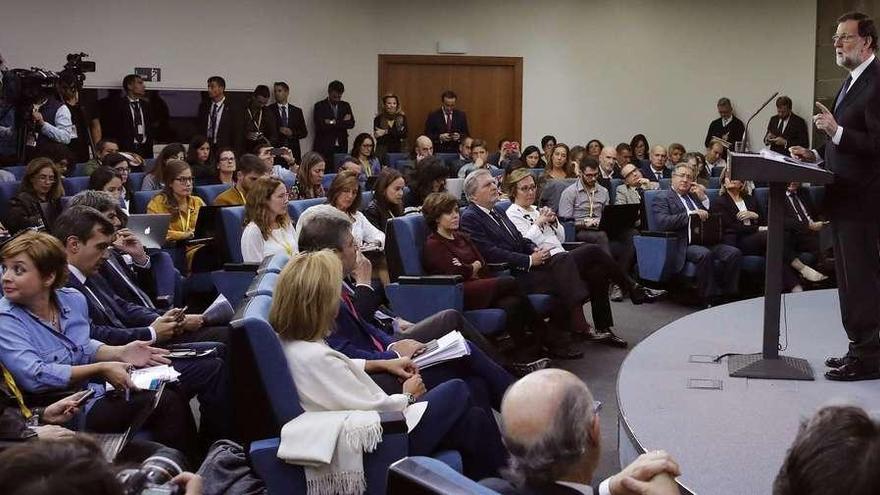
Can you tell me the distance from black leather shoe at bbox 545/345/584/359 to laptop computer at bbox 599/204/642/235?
1.98m

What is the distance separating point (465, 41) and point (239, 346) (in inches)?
390

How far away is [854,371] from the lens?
381cm

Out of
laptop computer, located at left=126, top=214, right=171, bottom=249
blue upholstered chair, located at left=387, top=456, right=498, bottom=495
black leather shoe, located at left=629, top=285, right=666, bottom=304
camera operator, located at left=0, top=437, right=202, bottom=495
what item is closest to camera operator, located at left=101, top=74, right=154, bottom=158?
laptop computer, located at left=126, top=214, right=171, bottom=249

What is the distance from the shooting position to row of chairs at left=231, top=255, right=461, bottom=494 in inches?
106

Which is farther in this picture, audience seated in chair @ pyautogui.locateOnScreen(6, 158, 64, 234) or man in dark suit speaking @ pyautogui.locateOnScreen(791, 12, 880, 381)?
audience seated in chair @ pyautogui.locateOnScreen(6, 158, 64, 234)

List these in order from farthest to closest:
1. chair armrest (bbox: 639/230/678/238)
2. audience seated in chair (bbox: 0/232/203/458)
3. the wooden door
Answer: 1. the wooden door
2. chair armrest (bbox: 639/230/678/238)
3. audience seated in chair (bbox: 0/232/203/458)

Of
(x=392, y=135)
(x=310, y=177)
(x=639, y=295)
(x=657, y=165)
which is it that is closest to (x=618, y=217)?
(x=639, y=295)

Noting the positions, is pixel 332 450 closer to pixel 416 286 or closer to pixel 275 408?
pixel 275 408

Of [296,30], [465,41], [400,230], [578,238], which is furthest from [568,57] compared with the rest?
[400,230]

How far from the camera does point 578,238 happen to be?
7430 millimetres

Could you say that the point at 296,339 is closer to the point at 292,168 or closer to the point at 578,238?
the point at 578,238

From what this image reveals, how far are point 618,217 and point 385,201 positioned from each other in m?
2.09

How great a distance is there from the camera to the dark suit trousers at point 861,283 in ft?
12.3

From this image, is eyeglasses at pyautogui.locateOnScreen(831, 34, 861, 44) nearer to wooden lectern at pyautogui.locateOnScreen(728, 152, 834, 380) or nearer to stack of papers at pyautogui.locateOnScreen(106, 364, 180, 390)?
wooden lectern at pyautogui.locateOnScreen(728, 152, 834, 380)
